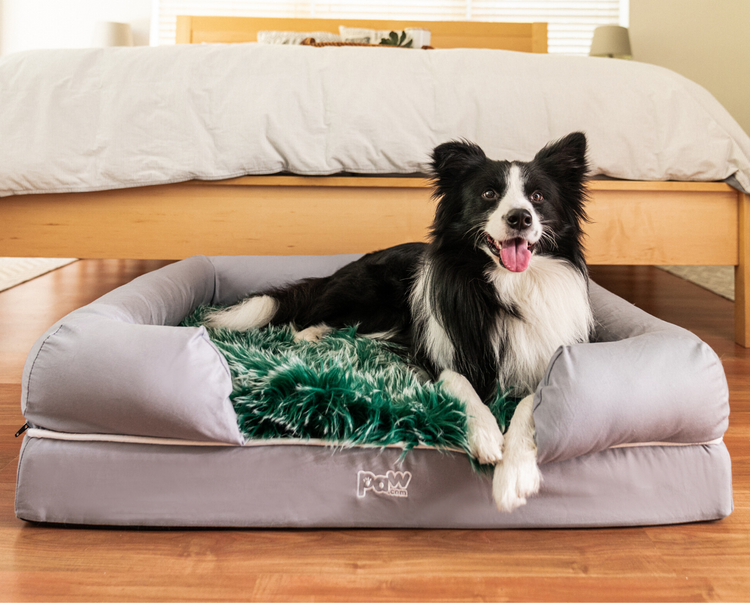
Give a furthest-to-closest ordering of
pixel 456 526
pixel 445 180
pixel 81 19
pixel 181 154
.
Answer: pixel 81 19 < pixel 181 154 < pixel 445 180 < pixel 456 526

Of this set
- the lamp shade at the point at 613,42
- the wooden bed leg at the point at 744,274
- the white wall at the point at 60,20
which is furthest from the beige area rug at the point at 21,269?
the lamp shade at the point at 613,42

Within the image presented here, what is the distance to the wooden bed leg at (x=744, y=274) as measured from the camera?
8.07 ft

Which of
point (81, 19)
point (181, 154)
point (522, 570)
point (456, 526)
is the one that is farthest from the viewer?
point (81, 19)

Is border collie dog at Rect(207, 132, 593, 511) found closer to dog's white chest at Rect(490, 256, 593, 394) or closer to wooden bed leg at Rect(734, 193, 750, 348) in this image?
dog's white chest at Rect(490, 256, 593, 394)

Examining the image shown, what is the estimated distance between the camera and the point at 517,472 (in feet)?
3.71

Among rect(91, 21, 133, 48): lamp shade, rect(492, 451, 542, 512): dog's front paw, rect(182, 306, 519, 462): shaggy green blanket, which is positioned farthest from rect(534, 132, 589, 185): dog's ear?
rect(91, 21, 133, 48): lamp shade

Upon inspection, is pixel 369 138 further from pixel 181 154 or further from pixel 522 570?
pixel 522 570

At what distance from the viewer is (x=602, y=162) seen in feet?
7.88

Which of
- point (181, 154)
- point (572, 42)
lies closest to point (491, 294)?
point (181, 154)

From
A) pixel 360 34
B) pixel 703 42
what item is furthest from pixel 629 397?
pixel 703 42

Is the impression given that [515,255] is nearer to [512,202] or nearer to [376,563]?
[512,202]

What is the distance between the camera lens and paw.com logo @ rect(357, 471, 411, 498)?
1214 mm

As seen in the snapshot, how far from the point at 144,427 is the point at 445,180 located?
92cm

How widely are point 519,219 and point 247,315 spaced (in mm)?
1063
